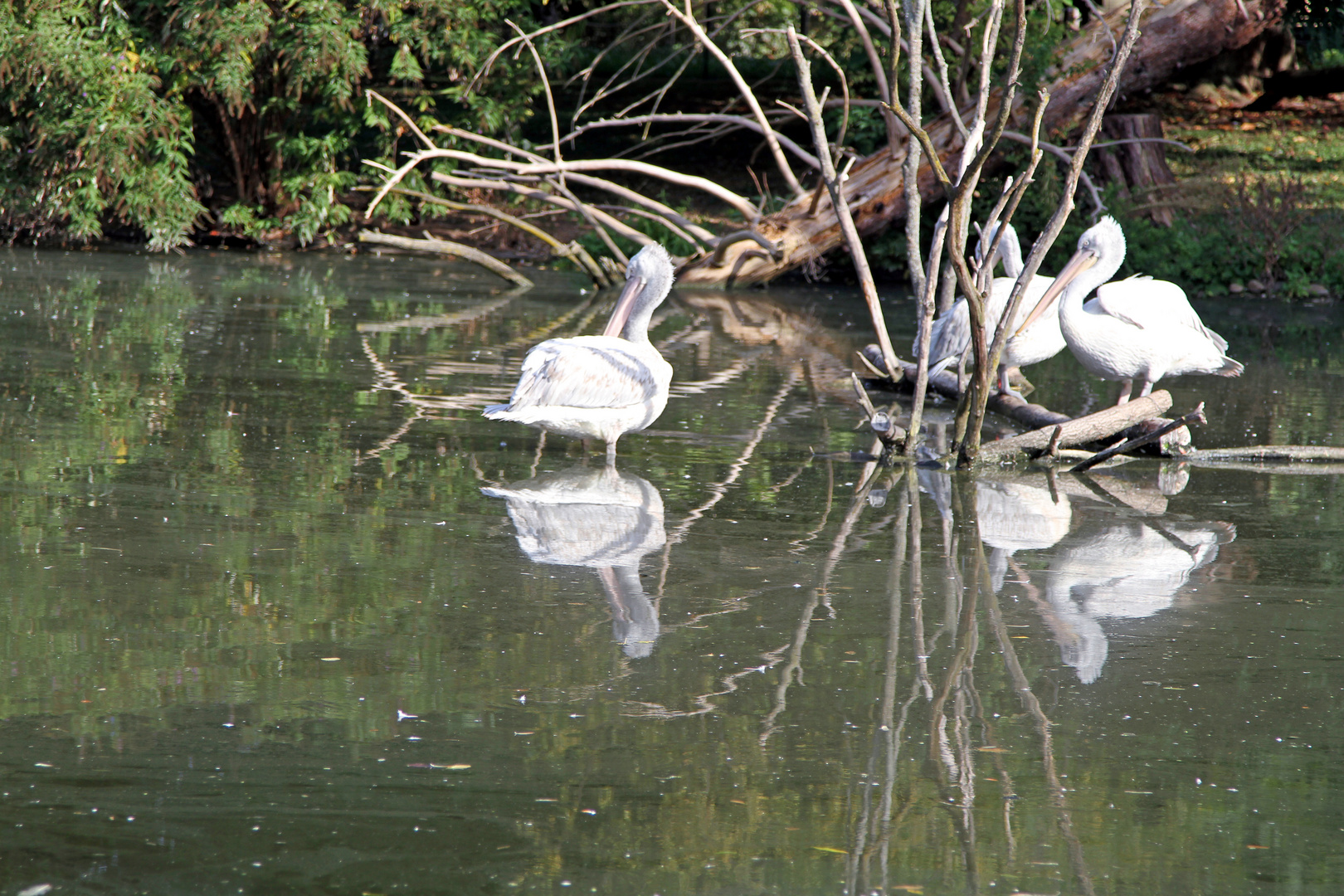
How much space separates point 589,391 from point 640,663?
2911mm

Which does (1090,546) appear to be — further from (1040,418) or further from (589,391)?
(1040,418)

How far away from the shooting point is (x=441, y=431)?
7734 mm

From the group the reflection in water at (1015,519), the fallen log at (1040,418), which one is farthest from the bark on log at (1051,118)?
the reflection in water at (1015,519)

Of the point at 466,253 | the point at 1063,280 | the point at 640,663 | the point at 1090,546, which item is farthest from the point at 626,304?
the point at 466,253

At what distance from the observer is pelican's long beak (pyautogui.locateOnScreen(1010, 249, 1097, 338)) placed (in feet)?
28.6

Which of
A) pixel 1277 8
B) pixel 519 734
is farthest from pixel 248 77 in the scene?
pixel 519 734

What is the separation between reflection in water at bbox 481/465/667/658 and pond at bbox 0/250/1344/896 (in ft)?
0.08

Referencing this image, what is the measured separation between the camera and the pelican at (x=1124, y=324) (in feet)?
27.3

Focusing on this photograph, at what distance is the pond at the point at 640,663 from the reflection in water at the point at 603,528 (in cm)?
2

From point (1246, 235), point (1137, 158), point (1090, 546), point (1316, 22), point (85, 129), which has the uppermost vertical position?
point (1090, 546)

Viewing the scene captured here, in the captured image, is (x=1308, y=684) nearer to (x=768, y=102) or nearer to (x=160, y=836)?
(x=160, y=836)

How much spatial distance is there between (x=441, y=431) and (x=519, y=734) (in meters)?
4.31

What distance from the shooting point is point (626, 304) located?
7766 mm

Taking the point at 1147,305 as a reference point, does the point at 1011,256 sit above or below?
below
